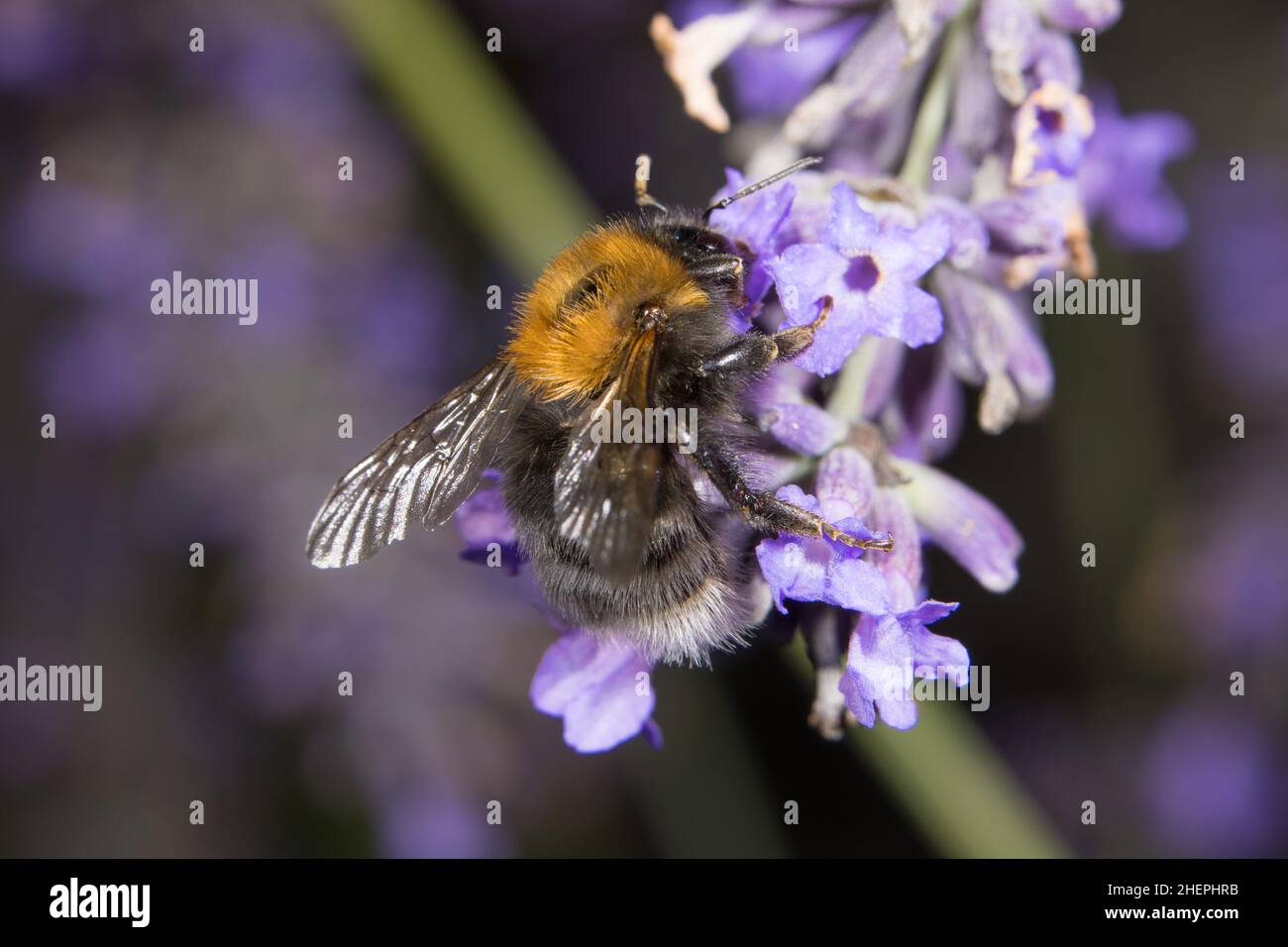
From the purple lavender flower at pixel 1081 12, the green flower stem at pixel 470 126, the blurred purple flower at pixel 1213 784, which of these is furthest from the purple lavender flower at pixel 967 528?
the blurred purple flower at pixel 1213 784

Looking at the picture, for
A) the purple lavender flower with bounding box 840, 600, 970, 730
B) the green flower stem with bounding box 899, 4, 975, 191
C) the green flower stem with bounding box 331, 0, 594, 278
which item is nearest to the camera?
the purple lavender flower with bounding box 840, 600, 970, 730

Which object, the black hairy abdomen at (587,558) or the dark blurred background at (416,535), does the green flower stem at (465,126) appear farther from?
the black hairy abdomen at (587,558)

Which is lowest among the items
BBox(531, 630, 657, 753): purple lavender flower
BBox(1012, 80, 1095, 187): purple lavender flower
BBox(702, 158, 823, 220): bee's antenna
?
BBox(531, 630, 657, 753): purple lavender flower

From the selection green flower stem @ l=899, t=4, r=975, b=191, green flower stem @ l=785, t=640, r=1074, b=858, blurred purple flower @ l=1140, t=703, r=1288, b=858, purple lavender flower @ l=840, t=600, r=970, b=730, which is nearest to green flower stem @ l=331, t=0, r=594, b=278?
green flower stem @ l=785, t=640, r=1074, b=858

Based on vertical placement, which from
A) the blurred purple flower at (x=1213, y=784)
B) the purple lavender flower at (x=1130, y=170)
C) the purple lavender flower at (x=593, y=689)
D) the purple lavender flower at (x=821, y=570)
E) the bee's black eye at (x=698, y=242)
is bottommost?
the blurred purple flower at (x=1213, y=784)

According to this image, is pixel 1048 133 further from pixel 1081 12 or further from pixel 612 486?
pixel 612 486

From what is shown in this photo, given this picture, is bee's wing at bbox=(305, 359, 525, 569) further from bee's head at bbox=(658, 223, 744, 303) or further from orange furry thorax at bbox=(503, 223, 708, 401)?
bee's head at bbox=(658, 223, 744, 303)
